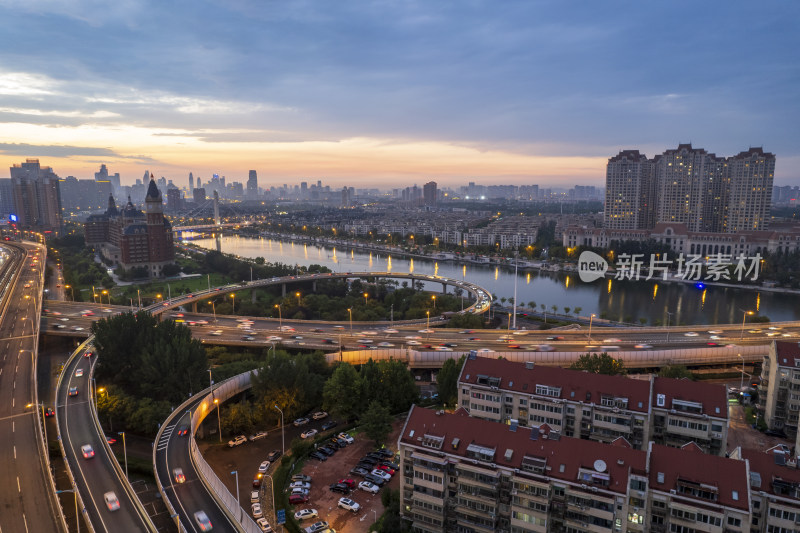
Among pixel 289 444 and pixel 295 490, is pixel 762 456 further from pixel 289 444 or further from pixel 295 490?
pixel 289 444

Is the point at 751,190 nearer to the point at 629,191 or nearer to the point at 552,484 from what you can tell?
the point at 629,191

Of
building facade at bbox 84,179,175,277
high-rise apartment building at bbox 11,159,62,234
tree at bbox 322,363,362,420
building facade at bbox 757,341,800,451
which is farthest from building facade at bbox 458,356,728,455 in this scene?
high-rise apartment building at bbox 11,159,62,234

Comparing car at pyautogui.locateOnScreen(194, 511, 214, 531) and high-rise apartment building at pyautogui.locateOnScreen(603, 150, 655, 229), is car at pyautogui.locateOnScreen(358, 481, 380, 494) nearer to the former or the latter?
car at pyautogui.locateOnScreen(194, 511, 214, 531)

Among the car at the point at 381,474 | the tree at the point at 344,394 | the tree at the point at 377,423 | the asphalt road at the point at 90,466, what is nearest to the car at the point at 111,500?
the asphalt road at the point at 90,466

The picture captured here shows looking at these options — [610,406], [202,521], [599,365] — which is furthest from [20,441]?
[599,365]

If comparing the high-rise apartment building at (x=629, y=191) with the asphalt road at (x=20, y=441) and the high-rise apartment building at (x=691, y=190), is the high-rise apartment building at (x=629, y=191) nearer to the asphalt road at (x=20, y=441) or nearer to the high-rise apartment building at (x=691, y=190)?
the high-rise apartment building at (x=691, y=190)

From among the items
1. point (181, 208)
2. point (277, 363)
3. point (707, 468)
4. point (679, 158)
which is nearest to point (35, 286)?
point (277, 363)
